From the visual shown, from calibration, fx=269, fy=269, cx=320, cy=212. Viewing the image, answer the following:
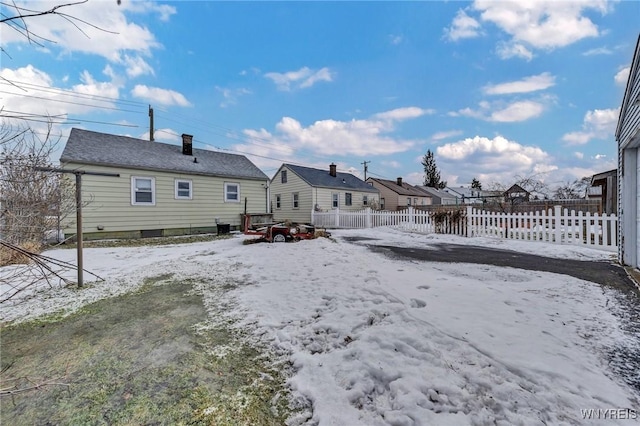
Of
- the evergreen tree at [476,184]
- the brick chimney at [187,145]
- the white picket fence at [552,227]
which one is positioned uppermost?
the evergreen tree at [476,184]

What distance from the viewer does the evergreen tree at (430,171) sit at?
4991 centimetres

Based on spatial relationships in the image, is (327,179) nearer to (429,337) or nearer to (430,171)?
(429,337)

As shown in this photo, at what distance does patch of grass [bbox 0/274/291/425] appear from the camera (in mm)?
1709


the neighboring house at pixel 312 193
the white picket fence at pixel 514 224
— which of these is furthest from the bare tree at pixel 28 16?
the neighboring house at pixel 312 193

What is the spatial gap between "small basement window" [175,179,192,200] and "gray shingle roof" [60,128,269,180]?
51 centimetres

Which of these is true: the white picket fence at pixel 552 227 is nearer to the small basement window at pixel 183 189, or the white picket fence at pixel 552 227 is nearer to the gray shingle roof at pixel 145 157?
the gray shingle roof at pixel 145 157

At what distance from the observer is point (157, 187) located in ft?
38.2

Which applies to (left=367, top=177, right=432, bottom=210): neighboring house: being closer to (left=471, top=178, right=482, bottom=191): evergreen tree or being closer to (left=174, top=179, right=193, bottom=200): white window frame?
(left=174, top=179, right=193, bottom=200): white window frame

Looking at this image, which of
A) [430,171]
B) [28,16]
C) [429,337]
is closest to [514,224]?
[429,337]

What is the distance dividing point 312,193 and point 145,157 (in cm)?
1124

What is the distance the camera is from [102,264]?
19.7ft

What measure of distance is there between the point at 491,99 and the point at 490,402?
14791mm

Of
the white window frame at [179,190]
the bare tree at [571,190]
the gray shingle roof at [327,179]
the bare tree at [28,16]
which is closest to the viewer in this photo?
the bare tree at [28,16]

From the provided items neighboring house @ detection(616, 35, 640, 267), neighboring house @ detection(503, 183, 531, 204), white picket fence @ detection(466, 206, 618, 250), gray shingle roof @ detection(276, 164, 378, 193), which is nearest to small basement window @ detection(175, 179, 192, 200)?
gray shingle roof @ detection(276, 164, 378, 193)
